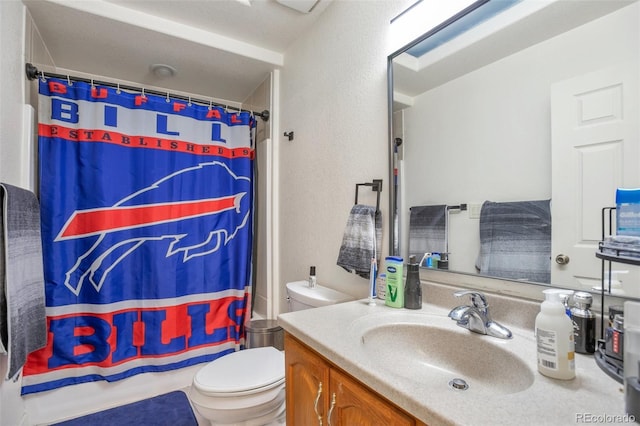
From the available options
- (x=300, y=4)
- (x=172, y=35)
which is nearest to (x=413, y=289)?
(x=300, y=4)

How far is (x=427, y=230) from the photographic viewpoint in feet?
3.60

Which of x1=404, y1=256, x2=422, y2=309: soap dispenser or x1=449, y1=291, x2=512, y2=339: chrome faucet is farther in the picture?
x1=404, y1=256, x2=422, y2=309: soap dispenser

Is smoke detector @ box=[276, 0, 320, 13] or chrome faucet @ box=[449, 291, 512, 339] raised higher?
smoke detector @ box=[276, 0, 320, 13]

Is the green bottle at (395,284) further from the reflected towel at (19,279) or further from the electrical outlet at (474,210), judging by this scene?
the reflected towel at (19,279)

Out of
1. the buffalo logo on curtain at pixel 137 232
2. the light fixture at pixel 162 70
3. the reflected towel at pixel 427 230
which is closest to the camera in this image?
the reflected towel at pixel 427 230

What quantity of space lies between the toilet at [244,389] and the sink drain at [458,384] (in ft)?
2.02

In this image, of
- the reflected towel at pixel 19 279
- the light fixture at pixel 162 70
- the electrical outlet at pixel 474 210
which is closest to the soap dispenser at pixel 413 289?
the electrical outlet at pixel 474 210

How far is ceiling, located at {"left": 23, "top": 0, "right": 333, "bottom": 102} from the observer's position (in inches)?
63.1

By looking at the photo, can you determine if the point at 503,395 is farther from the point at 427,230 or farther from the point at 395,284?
the point at 427,230

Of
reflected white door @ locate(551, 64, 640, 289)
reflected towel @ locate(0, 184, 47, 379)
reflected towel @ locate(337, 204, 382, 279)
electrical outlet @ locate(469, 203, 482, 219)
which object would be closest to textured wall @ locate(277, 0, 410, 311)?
reflected towel @ locate(337, 204, 382, 279)

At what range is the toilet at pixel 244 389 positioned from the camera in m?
1.18

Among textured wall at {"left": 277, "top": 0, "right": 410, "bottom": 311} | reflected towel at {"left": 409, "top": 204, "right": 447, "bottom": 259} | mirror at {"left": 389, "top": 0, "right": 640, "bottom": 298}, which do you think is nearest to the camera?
mirror at {"left": 389, "top": 0, "right": 640, "bottom": 298}

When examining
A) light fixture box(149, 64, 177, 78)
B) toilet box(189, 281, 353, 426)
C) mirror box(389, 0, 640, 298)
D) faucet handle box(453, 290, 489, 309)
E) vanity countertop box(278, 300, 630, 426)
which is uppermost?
light fixture box(149, 64, 177, 78)

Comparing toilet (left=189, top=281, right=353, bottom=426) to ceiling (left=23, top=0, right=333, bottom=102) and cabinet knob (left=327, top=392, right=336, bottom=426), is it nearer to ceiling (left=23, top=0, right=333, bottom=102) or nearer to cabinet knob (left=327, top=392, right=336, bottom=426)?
cabinet knob (left=327, top=392, right=336, bottom=426)
